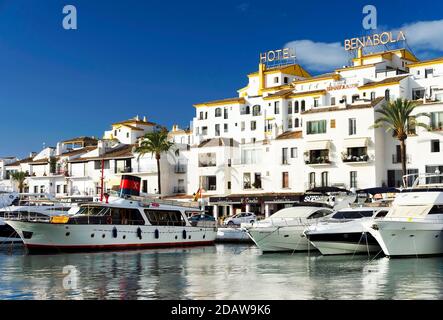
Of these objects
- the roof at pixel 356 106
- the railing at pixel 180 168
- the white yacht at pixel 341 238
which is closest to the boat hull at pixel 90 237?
the white yacht at pixel 341 238

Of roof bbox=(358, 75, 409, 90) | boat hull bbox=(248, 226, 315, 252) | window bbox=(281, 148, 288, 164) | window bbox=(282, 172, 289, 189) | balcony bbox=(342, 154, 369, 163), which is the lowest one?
boat hull bbox=(248, 226, 315, 252)

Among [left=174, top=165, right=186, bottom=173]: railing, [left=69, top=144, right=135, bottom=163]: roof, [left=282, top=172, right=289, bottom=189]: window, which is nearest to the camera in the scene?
[left=282, top=172, right=289, bottom=189]: window

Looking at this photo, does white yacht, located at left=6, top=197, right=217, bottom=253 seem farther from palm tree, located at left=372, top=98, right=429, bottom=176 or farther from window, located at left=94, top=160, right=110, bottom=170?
window, located at left=94, top=160, right=110, bottom=170

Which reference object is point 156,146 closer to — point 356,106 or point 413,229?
point 356,106

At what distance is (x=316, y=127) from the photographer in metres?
67.4

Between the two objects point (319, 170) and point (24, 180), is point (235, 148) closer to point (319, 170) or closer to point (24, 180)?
point (319, 170)

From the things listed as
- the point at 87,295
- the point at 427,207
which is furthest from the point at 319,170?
the point at 87,295

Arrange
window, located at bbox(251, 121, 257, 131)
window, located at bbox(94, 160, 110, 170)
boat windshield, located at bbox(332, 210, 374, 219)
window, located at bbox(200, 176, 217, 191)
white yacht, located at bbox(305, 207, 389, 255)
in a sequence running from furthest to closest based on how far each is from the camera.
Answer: window, located at bbox(94, 160, 110, 170)
window, located at bbox(251, 121, 257, 131)
window, located at bbox(200, 176, 217, 191)
boat windshield, located at bbox(332, 210, 374, 219)
white yacht, located at bbox(305, 207, 389, 255)

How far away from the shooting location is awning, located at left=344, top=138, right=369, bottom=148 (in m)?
63.0

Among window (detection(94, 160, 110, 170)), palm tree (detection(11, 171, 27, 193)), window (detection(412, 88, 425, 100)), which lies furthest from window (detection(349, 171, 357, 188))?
palm tree (detection(11, 171, 27, 193))

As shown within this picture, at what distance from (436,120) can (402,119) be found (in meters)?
3.52

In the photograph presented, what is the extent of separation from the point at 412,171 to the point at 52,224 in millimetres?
33922

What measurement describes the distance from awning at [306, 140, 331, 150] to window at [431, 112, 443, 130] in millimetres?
10041

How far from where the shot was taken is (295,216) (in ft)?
140
